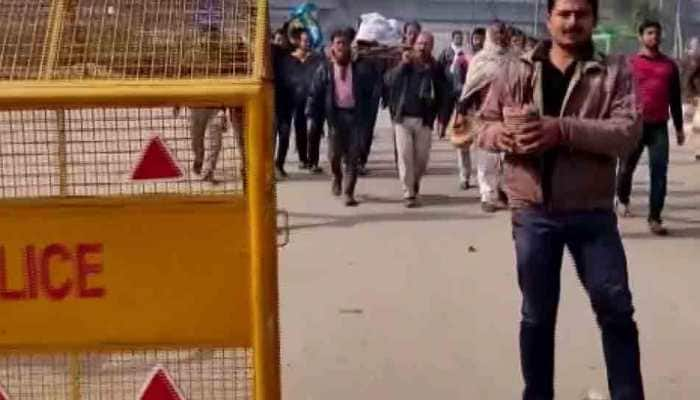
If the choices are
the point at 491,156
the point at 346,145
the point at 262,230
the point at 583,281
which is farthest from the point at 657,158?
the point at 262,230

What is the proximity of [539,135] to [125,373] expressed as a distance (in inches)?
68.3

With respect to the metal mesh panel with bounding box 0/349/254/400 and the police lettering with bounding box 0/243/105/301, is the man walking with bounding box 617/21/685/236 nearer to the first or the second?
the metal mesh panel with bounding box 0/349/254/400

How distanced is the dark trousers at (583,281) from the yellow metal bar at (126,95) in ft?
5.58

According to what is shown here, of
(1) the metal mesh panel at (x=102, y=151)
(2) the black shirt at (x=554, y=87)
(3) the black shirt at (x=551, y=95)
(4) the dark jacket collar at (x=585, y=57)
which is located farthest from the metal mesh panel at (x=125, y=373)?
(4) the dark jacket collar at (x=585, y=57)

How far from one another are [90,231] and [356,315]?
4.33m

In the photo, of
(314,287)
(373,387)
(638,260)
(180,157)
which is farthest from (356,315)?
(180,157)

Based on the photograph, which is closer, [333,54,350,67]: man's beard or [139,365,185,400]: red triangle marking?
[139,365,185,400]: red triangle marking

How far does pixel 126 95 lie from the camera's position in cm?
489

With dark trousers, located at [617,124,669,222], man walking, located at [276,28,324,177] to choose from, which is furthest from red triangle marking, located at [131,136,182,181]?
man walking, located at [276,28,324,177]

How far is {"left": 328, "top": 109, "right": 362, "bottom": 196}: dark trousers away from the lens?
49.3ft

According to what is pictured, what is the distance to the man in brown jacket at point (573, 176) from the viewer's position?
6.07 metres

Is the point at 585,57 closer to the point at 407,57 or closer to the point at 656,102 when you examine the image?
the point at 656,102

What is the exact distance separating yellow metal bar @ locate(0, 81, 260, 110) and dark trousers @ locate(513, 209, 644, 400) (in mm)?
1702

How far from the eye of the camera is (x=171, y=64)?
512 cm
